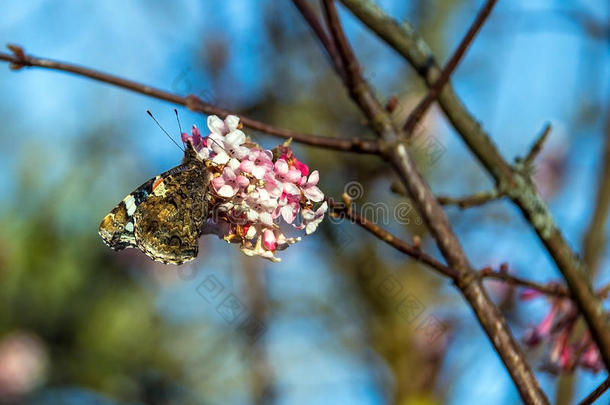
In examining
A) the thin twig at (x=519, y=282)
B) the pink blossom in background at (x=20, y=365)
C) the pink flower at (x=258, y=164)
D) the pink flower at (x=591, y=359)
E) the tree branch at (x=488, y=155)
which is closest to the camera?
the pink flower at (x=258, y=164)

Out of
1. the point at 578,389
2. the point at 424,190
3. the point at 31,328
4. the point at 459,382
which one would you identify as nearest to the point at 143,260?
the point at 31,328

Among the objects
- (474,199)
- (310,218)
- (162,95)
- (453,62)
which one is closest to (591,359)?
(474,199)

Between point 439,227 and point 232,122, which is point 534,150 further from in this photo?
point 232,122

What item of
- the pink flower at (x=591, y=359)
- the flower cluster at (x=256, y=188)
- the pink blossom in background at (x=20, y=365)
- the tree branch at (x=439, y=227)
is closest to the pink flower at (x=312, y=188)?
the flower cluster at (x=256, y=188)

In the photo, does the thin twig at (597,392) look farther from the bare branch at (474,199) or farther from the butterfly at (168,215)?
the butterfly at (168,215)

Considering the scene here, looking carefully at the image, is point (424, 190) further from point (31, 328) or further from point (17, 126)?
point (17, 126)

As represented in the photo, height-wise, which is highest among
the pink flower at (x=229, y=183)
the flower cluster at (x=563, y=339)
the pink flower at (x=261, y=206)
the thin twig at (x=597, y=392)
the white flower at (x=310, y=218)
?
the flower cluster at (x=563, y=339)

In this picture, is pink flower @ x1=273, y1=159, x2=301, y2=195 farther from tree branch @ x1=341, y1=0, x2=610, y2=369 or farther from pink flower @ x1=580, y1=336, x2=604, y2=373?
pink flower @ x1=580, y1=336, x2=604, y2=373
